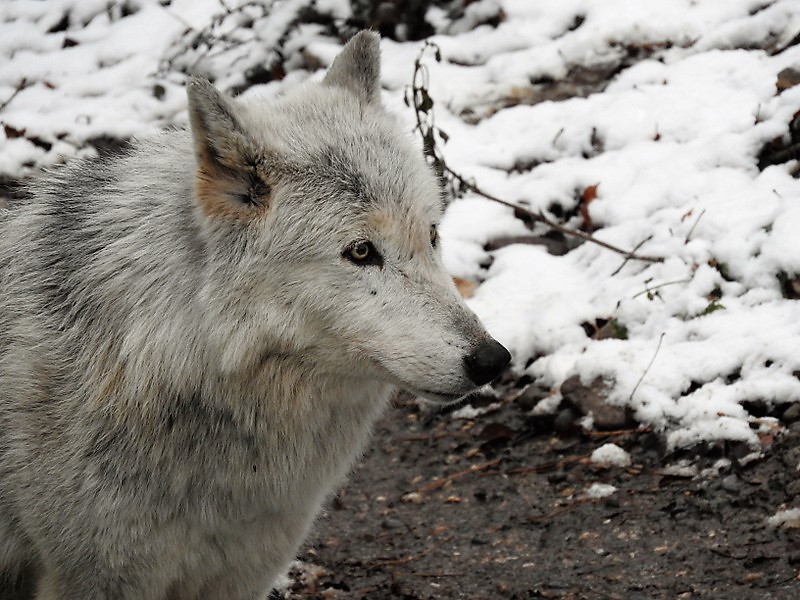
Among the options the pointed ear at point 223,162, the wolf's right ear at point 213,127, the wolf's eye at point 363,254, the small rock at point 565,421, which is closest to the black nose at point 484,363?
the wolf's eye at point 363,254

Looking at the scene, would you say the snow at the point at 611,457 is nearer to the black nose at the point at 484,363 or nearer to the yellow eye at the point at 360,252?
the black nose at the point at 484,363

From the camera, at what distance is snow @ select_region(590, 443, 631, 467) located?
5.07 meters

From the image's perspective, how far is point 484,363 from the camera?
10.2ft

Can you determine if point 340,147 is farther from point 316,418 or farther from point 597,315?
point 597,315

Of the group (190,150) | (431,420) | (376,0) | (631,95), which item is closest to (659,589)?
(431,420)

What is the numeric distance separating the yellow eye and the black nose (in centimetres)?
46

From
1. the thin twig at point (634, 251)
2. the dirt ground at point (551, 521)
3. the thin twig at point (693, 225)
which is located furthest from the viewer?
the thin twig at point (634, 251)

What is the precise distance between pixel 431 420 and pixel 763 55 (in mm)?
3440

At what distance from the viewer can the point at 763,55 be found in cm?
708

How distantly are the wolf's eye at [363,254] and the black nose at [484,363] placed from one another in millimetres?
426

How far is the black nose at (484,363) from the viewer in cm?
312

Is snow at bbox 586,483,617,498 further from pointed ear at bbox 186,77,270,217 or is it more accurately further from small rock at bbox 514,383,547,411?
pointed ear at bbox 186,77,270,217

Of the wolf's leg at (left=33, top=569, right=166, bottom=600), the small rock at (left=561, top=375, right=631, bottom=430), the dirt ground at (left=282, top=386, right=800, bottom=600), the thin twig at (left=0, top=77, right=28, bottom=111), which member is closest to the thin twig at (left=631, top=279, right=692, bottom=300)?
the small rock at (left=561, top=375, right=631, bottom=430)

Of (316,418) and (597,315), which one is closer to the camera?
(316,418)
